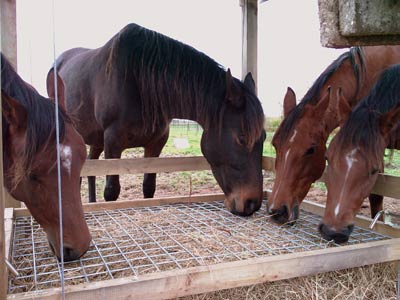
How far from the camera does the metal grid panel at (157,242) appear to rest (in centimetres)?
171

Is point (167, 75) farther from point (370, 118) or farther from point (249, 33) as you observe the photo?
point (370, 118)

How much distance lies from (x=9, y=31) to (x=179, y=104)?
5.24 ft

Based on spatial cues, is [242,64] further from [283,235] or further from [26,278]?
[26,278]

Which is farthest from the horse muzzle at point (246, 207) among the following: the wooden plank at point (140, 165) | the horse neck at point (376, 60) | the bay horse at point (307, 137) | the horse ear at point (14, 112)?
the horse ear at point (14, 112)

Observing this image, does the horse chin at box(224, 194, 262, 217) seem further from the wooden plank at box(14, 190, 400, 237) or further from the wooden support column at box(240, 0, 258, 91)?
the wooden support column at box(240, 0, 258, 91)

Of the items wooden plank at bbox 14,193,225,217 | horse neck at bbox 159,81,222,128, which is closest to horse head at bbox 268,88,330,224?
horse neck at bbox 159,81,222,128

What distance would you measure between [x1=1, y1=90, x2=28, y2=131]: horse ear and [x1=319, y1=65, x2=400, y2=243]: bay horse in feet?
5.52

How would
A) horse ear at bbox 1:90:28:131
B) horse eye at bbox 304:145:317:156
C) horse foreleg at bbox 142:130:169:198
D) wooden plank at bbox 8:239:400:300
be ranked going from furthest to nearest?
horse foreleg at bbox 142:130:169:198 < horse eye at bbox 304:145:317:156 < horse ear at bbox 1:90:28:131 < wooden plank at bbox 8:239:400:300

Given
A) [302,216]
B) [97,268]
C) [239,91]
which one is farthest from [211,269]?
[239,91]

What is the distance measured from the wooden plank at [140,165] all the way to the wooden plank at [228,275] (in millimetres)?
1634

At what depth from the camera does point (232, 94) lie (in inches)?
116

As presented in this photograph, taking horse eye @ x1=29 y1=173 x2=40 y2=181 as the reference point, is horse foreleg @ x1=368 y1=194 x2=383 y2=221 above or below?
below

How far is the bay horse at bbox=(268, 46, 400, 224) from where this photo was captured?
101 inches

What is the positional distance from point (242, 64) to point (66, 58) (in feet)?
8.45
